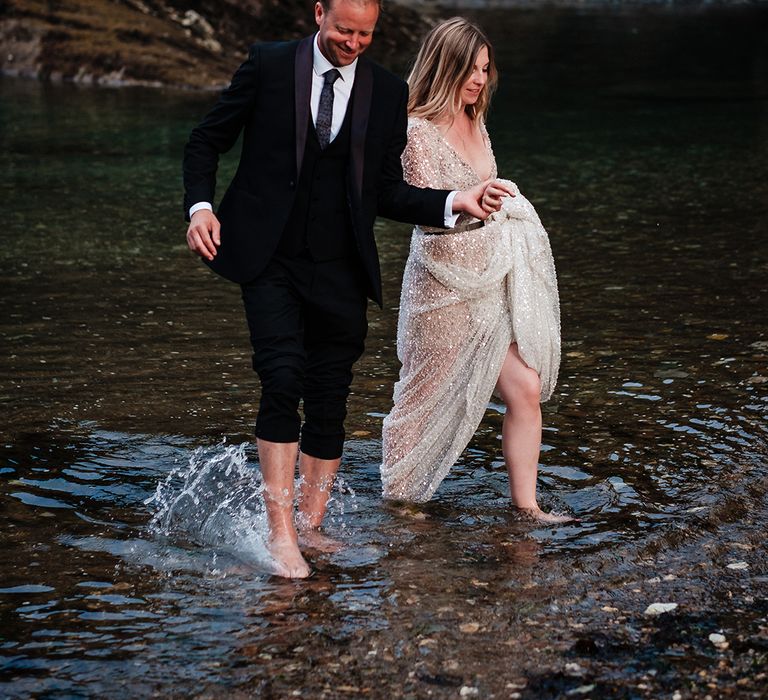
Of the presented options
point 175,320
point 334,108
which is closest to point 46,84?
point 175,320

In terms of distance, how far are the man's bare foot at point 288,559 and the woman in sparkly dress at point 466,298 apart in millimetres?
935

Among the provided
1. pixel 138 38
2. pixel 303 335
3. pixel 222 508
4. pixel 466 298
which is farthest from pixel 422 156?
pixel 138 38

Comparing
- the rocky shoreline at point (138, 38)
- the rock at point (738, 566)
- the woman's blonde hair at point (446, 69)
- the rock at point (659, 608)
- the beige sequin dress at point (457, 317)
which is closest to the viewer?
the rock at point (659, 608)

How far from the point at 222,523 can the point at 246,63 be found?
1.93 metres

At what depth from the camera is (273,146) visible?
5.13m

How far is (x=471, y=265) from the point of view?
586cm

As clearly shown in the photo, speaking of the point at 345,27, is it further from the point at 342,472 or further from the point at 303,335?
the point at 342,472

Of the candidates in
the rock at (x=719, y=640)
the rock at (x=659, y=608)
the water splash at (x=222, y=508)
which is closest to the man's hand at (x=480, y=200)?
the water splash at (x=222, y=508)

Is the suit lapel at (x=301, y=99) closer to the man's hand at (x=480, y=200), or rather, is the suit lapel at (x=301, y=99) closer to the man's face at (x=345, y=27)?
the man's face at (x=345, y=27)

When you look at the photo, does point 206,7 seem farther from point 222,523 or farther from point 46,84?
point 222,523

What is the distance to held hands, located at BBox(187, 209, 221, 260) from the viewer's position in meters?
5.00

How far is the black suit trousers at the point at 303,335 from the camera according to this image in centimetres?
517

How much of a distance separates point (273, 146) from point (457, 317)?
4.05ft

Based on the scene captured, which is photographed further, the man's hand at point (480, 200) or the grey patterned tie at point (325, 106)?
the man's hand at point (480, 200)
